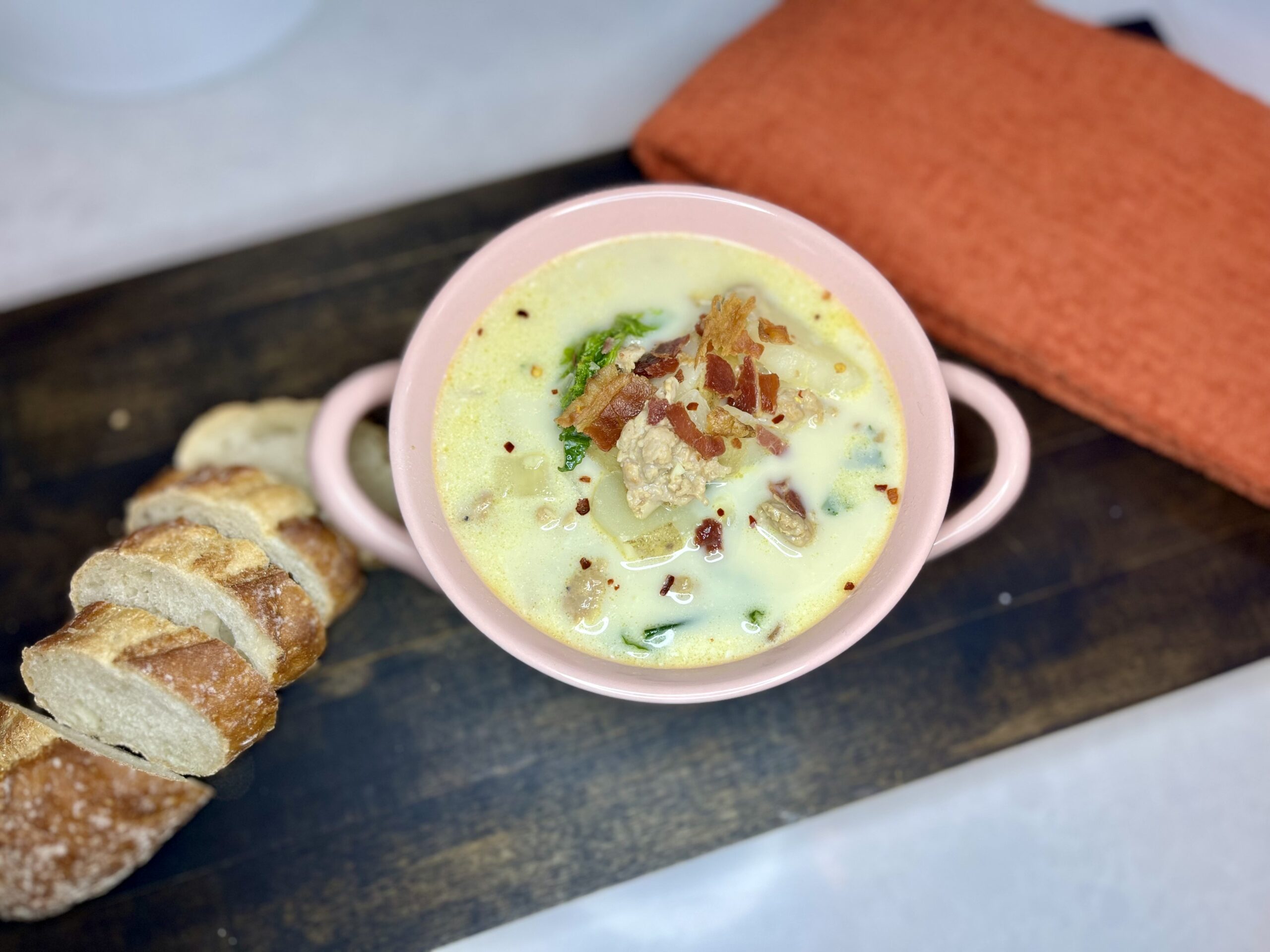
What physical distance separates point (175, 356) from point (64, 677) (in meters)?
0.92

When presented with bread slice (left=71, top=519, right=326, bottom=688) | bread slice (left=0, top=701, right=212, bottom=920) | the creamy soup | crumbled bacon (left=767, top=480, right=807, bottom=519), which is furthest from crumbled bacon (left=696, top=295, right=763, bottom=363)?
bread slice (left=0, top=701, right=212, bottom=920)

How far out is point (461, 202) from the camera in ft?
9.64

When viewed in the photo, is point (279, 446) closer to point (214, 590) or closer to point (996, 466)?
point (214, 590)

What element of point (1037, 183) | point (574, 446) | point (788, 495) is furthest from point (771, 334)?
point (1037, 183)

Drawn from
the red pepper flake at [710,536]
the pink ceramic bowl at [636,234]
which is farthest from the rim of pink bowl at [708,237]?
the red pepper flake at [710,536]

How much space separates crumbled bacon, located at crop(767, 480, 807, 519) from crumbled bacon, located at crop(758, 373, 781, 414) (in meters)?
0.16

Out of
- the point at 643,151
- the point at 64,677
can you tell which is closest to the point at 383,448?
the point at 64,677

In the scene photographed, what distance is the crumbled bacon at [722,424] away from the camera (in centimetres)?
200

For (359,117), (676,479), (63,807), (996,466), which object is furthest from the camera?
(359,117)

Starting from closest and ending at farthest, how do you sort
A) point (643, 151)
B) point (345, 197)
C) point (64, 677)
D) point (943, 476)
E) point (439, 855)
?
point (943, 476)
point (64, 677)
point (439, 855)
point (643, 151)
point (345, 197)

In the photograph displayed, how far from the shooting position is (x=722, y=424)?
2004 millimetres

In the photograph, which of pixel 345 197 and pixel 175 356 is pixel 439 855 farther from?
pixel 345 197

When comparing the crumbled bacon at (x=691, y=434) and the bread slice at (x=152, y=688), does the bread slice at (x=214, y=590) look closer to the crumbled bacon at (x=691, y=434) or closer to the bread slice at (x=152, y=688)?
the bread slice at (x=152, y=688)

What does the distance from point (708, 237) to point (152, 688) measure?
148 centimetres
